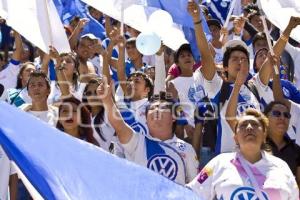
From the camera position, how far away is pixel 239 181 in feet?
16.0

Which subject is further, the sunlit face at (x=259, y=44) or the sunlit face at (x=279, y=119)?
the sunlit face at (x=259, y=44)

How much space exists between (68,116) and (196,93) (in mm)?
1021

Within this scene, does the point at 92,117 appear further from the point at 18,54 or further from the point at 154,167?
the point at 18,54

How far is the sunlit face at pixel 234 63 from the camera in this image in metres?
6.12

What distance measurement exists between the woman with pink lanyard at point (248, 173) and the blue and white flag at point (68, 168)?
76 centimetres

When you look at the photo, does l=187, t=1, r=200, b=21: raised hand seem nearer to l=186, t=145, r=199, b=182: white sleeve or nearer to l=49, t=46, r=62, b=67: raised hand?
l=49, t=46, r=62, b=67: raised hand

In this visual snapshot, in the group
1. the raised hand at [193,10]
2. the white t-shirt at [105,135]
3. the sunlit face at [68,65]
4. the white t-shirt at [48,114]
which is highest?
the raised hand at [193,10]

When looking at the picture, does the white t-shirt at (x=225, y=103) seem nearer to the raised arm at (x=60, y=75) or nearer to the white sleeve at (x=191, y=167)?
the white sleeve at (x=191, y=167)

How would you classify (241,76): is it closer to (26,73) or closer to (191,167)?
(191,167)

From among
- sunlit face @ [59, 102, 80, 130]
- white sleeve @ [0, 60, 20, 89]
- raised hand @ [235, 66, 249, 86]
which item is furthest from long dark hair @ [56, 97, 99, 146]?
white sleeve @ [0, 60, 20, 89]

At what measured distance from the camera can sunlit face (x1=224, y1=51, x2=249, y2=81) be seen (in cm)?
612

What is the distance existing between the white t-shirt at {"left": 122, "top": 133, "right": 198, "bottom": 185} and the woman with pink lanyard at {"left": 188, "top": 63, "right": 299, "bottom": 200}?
41 cm

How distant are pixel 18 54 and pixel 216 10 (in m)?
2.06

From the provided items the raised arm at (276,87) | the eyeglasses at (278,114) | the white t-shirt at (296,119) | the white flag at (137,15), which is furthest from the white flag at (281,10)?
the eyeglasses at (278,114)
